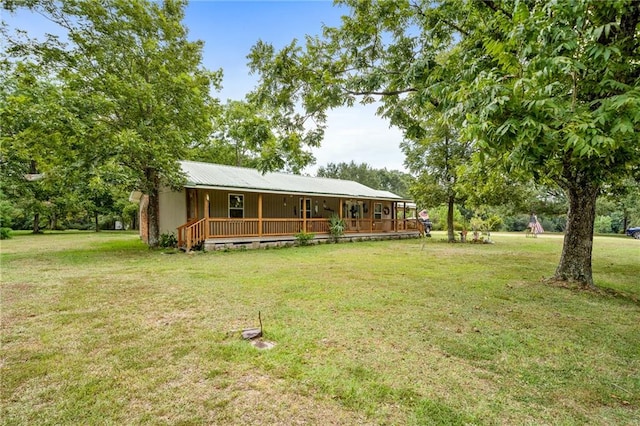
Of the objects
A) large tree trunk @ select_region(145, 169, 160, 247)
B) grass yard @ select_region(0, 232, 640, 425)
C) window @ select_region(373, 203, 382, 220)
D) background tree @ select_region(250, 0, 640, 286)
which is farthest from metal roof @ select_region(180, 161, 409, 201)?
background tree @ select_region(250, 0, 640, 286)

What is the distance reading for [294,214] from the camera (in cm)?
1736

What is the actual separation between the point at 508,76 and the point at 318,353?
352 centimetres

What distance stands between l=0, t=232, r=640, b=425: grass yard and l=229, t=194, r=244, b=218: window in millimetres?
8008

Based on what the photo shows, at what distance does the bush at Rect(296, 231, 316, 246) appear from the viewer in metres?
14.9

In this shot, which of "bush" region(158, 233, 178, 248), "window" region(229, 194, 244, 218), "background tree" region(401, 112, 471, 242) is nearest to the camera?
"bush" region(158, 233, 178, 248)

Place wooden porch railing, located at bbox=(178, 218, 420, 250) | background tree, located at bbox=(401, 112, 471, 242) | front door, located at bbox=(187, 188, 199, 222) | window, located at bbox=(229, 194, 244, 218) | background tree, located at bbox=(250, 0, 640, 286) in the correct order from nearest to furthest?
background tree, located at bbox=(250, 0, 640, 286) < wooden porch railing, located at bbox=(178, 218, 420, 250) < front door, located at bbox=(187, 188, 199, 222) < window, located at bbox=(229, 194, 244, 218) < background tree, located at bbox=(401, 112, 471, 242)

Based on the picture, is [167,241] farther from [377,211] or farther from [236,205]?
[377,211]

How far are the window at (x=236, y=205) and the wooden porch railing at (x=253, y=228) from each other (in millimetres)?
1462

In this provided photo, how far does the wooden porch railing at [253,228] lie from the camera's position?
1207 centimetres

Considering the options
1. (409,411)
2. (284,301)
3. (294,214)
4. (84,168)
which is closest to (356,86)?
(284,301)

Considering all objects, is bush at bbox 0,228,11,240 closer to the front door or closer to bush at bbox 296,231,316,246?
the front door

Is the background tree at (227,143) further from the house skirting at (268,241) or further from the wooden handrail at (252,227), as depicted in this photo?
the house skirting at (268,241)

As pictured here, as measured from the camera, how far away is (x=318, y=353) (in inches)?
133

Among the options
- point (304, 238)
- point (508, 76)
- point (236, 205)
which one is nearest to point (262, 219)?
point (236, 205)
